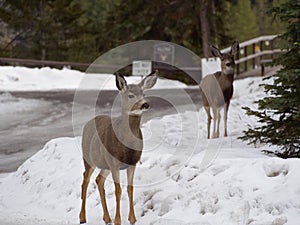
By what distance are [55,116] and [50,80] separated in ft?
33.4

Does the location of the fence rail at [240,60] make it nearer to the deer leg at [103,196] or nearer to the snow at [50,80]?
the snow at [50,80]

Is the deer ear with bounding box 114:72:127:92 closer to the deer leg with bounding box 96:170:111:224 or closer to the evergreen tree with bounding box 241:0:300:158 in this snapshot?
the deer leg with bounding box 96:170:111:224

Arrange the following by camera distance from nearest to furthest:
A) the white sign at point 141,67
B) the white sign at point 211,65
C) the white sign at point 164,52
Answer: the white sign at point 141,67 < the white sign at point 211,65 < the white sign at point 164,52

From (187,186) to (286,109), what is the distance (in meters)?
2.66

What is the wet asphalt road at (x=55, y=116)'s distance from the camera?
13.0 meters

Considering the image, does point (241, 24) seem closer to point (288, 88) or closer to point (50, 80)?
point (50, 80)

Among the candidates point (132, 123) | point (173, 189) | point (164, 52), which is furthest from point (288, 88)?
point (164, 52)

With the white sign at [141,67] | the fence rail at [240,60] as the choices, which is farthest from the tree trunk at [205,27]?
the white sign at [141,67]

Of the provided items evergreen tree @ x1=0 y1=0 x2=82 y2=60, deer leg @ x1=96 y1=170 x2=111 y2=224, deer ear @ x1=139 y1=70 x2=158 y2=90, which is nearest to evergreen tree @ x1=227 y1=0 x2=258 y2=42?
evergreen tree @ x1=0 y1=0 x2=82 y2=60

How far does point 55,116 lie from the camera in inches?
692

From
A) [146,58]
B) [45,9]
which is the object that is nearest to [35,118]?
[146,58]

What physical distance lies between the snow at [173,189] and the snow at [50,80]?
571 inches

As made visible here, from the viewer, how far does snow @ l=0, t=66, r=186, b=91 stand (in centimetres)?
2538

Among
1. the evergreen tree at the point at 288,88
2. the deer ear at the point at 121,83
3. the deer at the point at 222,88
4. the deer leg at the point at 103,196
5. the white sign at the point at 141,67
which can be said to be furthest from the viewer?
the white sign at the point at 141,67
